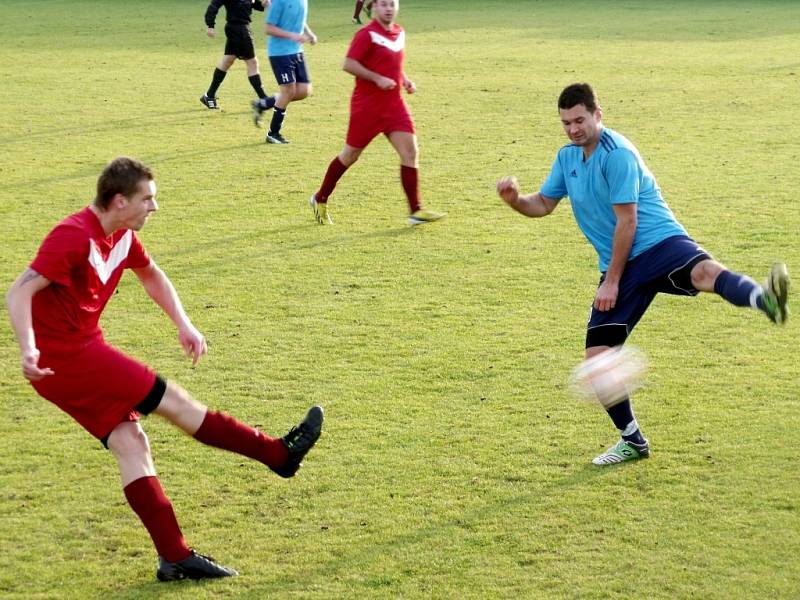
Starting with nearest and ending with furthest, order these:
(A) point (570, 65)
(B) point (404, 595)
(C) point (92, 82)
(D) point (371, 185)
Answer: (B) point (404, 595) → (D) point (371, 185) → (C) point (92, 82) → (A) point (570, 65)

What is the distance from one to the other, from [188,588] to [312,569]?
0.54m

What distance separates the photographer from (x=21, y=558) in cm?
533

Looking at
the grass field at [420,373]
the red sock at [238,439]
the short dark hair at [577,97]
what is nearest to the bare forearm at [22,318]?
the red sock at [238,439]

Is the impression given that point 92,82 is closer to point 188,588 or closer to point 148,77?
point 148,77

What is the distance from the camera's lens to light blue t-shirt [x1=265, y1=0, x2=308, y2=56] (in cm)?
1392

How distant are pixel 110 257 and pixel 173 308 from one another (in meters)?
0.47

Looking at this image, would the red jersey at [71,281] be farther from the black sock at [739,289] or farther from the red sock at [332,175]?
the red sock at [332,175]

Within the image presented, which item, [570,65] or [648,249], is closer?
[648,249]

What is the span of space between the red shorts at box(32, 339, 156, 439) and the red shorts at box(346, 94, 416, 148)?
6093 millimetres

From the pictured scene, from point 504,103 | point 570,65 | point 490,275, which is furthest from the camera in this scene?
point 570,65

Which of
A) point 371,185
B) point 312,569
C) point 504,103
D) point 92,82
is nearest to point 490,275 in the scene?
point 371,185

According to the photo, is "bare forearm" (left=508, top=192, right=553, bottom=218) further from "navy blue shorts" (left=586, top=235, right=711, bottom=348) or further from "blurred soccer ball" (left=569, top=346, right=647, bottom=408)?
"blurred soccer ball" (left=569, top=346, right=647, bottom=408)

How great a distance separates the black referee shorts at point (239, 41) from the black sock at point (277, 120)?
6.70 feet

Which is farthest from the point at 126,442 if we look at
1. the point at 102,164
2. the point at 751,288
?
the point at 102,164
